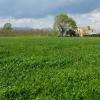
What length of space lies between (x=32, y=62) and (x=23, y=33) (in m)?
96.3

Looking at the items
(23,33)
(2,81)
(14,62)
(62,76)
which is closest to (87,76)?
(62,76)

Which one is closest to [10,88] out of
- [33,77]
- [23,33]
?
[33,77]

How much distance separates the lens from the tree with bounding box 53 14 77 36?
12688 centimetres

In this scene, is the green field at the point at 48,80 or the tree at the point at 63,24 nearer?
the green field at the point at 48,80

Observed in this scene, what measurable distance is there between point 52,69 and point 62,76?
8.56 ft

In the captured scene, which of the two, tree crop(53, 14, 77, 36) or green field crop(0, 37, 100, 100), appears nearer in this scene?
green field crop(0, 37, 100, 100)

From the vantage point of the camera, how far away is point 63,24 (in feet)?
422

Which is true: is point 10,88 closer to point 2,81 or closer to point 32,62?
point 2,81

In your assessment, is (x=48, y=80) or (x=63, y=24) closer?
(x=48, y=80)

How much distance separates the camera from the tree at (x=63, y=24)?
12688 cm

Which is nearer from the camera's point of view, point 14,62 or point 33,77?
point 33,77

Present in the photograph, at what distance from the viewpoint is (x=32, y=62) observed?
22.7m

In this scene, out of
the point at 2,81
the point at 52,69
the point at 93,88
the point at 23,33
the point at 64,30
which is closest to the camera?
the point at 93,88

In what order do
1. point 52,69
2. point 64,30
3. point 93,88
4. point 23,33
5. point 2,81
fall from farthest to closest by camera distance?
point 64,30 < point 23,33 < point 52,69 < point 2,81 < point 93,88
